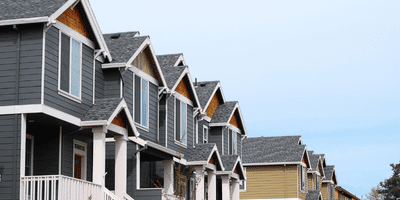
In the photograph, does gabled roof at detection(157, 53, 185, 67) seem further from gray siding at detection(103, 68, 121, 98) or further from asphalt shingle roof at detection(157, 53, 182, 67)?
gray siding at detection(103, 68, 121, 98)

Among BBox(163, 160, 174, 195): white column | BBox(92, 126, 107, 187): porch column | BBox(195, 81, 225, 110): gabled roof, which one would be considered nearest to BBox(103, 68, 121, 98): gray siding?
BBox(92, 126, 107, 187): porch column

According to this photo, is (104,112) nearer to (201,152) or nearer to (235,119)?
(201,152)

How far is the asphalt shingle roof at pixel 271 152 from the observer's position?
4959 centimetres

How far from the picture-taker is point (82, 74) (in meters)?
22.8

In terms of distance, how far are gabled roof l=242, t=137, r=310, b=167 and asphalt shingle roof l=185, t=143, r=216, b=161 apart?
1751 cm

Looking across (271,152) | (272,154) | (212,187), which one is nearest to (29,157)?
(212,187)

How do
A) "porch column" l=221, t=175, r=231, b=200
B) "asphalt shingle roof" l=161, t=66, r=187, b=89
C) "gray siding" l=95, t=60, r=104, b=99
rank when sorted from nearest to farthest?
"gray siding" l=95, t=60, r=104, b=99 → "asphalt shingle roof" l=161, t=66, r=187, b=89 → "porch column" l=221, t=175, r=231, b=200

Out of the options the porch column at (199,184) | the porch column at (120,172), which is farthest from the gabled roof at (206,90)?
the porch column at (120,172)

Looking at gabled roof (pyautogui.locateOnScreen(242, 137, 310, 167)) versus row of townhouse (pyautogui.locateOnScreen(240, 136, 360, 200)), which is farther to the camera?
gabled roof (pyautogui.locateOnScreen(242, 137, 310, 167))

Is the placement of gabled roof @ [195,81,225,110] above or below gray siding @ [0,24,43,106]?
above

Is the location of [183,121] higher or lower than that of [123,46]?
lower

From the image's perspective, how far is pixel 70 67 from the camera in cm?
2177

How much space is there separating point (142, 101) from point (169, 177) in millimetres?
3805

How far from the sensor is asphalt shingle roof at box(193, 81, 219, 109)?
3678 centimetres
